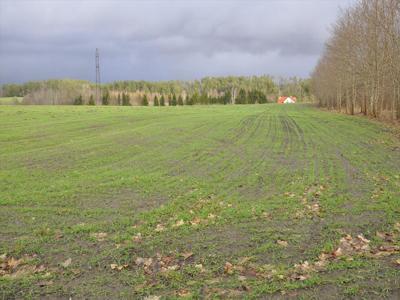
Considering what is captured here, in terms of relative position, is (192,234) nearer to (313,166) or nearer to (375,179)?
(375,179)

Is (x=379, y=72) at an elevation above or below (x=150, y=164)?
above

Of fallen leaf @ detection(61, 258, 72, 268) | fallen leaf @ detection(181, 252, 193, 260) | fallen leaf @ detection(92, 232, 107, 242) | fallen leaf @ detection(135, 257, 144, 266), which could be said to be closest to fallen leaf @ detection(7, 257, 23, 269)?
fallen leaf @ detection(61, 258, 72, 268)

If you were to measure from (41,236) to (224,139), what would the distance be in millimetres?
16789

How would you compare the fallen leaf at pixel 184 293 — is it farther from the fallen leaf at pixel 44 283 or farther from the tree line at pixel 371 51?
the tree line at pixel 371 51

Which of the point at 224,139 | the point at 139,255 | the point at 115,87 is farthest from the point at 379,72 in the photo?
the point at 115,87

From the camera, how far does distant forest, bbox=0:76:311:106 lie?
133 metres

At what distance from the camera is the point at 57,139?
2258 centimetres

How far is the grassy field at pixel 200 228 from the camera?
5.38 metres

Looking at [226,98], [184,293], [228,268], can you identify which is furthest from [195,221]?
[226,98]

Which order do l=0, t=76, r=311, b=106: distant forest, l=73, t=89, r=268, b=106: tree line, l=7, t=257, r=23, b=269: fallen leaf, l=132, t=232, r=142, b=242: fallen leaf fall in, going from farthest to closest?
1. l=0, t=76, r=311, b=106: distant forest
2. l=73, t=89, r=268, b=106: tree line
3. l=132, t=232, r=142, b=242: fallen leaf
4. l=7, t=257, r=23, b=269: fallen leaf

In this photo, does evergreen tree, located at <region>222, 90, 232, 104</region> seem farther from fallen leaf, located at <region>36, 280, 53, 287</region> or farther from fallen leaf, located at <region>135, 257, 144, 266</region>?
fallen leaf, located at <region>36, 280, 53, 287</region>

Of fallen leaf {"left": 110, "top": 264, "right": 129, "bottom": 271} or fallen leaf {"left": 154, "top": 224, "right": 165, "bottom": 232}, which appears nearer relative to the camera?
fallen leaf {"left": 110, "top": 264, "right": 129, "bottom": 271}

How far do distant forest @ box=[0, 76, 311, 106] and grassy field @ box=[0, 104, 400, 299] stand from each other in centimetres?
10940

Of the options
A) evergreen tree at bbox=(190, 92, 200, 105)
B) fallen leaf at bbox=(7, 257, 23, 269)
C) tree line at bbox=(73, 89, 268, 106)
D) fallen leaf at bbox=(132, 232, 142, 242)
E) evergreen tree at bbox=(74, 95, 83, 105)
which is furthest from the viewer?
evergreen tree at bbox=(190, 92, 200, 105)
